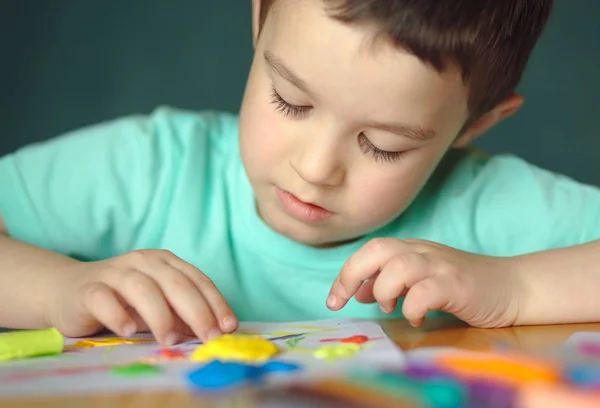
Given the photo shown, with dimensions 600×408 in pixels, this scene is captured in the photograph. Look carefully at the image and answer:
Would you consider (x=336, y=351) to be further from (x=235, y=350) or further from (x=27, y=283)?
(x=27, y=283)

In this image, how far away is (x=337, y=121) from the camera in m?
0.69

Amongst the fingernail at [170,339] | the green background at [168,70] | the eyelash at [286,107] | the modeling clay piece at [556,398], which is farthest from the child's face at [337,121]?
the green background at [168,70]

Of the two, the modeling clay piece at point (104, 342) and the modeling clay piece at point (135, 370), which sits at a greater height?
the modeling clay piece at point (135, 370)

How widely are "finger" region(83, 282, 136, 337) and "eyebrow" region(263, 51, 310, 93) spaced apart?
0.26 m

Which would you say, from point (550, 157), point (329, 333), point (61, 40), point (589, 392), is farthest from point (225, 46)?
point (589, 392)

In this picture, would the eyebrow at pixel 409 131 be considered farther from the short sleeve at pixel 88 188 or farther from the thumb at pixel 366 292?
the short sleeve at pixel 88 188

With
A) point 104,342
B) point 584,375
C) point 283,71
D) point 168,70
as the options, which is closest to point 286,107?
point 283,71

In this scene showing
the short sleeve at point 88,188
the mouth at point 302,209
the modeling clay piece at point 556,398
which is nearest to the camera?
the modeling clay piece at point 556,398

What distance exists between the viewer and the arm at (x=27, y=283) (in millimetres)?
697

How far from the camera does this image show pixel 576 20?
1566 millimetres

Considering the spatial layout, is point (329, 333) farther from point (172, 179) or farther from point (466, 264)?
point (172, 179)

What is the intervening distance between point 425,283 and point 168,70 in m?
0.99

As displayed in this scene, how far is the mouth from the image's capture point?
0.78 m

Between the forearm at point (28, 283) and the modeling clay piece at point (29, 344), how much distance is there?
0.39 feet
